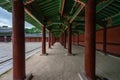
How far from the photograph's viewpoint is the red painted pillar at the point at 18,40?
19.4ft

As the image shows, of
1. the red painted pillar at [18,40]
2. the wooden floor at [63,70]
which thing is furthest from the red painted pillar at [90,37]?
the red painted pillar at [18,40]

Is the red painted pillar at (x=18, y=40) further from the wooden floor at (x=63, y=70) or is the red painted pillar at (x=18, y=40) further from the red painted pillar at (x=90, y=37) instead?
the red painted pillar at (x=90, y=37)

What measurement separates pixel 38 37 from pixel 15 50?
6173cm

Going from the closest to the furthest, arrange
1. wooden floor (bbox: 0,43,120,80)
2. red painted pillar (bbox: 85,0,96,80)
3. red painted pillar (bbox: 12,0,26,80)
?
red painted pillar (bbox: 12,0,26,80) → red painted pillar (bbox: 85,0,96,80) → wooden floor (bbox: 0,43,120,80)

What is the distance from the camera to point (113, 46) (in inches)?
559

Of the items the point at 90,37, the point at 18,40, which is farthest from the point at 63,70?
the point at 18,40

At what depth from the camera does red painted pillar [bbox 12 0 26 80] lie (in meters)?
5.91

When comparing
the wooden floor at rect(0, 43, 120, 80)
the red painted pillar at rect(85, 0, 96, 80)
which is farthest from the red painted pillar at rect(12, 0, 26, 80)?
the red painted pillar at rect(85, 0, 96, 80)

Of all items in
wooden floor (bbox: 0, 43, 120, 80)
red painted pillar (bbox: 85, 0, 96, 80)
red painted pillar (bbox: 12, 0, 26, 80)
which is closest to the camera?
red painted pillar (bbox: 12, 0, 26, 80)

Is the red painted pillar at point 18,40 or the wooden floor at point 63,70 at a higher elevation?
the red painted pillar at point 18,40

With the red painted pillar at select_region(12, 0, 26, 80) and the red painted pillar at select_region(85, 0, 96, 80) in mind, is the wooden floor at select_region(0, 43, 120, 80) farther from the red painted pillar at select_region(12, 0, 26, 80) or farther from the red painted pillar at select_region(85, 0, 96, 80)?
the red painted pillar at select_region(12, 0, 26, 80)

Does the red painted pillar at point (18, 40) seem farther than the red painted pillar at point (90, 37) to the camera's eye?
No

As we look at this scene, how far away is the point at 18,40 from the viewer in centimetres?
598

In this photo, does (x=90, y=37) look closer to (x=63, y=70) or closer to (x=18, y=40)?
(x=18, y=40)
